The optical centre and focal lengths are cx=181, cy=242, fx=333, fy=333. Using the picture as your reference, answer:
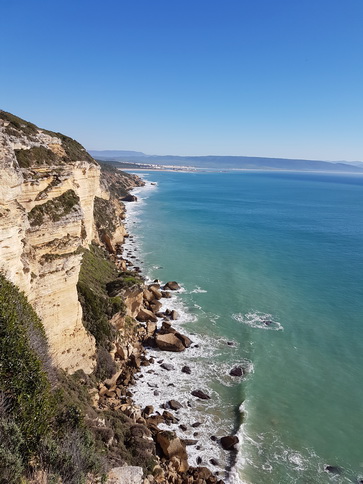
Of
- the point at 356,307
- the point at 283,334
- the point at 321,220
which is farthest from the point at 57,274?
the point at 321,220

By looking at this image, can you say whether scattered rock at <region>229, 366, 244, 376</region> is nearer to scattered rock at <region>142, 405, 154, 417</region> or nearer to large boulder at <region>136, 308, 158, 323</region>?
scattered rock at <region>142, 405, 154, 417</region>

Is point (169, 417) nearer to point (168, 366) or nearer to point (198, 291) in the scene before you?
point (168, 366)

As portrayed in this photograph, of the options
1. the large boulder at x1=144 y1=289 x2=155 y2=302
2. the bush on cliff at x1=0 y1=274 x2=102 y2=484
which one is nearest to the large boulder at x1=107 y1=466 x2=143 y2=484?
the bush on cliff at x1=0 y1=274 x2=102 y2=484

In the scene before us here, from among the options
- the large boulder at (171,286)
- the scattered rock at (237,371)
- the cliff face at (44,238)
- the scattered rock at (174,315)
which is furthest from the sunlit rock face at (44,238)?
the large boulder at (171,286)

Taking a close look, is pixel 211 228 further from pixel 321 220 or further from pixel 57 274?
pixel 57 274

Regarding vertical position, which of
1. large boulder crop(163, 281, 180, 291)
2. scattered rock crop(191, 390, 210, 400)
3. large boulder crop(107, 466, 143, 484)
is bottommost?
scattered rock crop(191, 390, 210, 400)

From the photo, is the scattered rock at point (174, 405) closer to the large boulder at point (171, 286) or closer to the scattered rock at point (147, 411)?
the scattered rock at point (147, 411)
